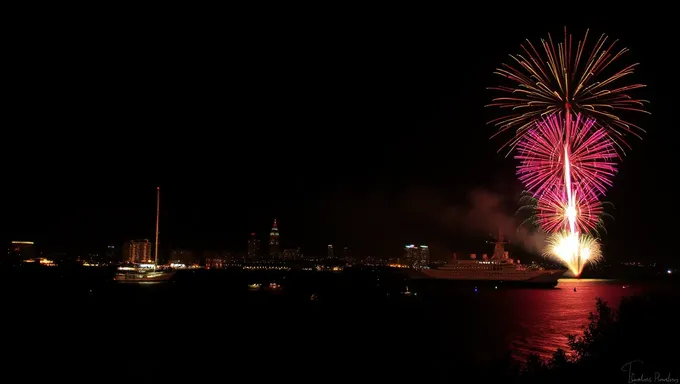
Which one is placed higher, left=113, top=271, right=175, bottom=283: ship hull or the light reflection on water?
the light reflection on water

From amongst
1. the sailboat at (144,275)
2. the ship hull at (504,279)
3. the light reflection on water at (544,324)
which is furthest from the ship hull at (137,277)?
the light reflection on water at (544,324)

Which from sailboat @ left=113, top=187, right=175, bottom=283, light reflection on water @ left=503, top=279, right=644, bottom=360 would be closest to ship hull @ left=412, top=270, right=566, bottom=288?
light reflection on water @ left=503, top=279, right=644, bottom=360

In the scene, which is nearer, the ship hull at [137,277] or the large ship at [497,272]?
the large ship at [497,272]

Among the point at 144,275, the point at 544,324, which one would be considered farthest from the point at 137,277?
the point at 544,324

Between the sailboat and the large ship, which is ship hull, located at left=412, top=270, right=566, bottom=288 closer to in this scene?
the large ship

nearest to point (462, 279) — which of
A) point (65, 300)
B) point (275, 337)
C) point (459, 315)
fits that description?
point (459, 315)

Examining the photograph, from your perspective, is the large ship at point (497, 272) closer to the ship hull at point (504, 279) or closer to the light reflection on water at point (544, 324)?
the ship hull at point (504, 279)

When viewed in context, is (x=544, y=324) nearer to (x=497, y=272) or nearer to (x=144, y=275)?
(x=497, y=272)

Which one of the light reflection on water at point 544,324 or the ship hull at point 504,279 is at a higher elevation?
the light reflection on water at point 544,324
